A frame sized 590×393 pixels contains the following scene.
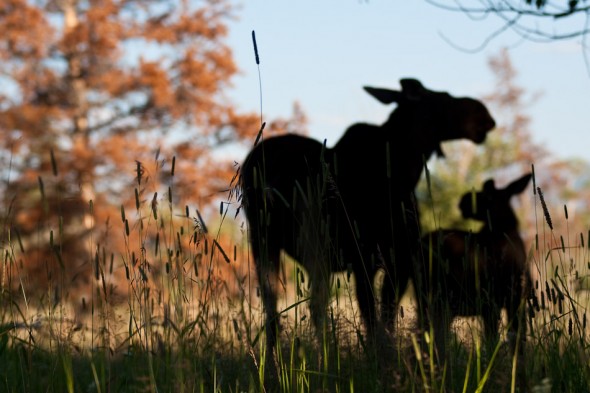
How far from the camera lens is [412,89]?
628cm

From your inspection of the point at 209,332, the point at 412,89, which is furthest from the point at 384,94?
the point at 209,332

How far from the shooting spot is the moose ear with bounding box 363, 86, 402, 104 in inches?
235

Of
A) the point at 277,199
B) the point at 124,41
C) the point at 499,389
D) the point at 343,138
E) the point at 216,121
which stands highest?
the point at 124,41

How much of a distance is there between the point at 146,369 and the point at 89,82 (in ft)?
A: 56.0

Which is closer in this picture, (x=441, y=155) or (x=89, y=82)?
(x=441, y=155)

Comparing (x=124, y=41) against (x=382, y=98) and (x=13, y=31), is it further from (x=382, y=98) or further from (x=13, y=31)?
(x=382, y=98)

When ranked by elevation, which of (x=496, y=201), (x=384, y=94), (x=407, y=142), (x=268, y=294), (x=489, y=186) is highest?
(x=384, y=94)

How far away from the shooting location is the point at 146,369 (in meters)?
3.29

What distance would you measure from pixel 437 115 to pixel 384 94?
550mm

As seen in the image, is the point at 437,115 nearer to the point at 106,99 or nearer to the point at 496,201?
the point at 496,201

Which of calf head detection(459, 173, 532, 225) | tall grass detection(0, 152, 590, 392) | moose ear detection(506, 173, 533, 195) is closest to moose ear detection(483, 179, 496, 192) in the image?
calf head detection(459, 173, 532, 225)

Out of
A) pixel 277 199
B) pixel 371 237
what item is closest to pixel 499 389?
pixel 371 237

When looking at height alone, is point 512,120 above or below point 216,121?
above

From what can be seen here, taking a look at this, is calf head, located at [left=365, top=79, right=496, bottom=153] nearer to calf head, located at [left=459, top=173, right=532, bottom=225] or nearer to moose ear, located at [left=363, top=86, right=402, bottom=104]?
moose ear, located at [left=363, top=86, right=402, bottom=104]
